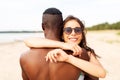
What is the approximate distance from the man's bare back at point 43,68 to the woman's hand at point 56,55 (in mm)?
54

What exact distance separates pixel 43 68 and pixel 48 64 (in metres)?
0.06

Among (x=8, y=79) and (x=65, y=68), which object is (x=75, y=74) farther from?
(x=8, y=79)

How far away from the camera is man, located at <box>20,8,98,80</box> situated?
407 cm

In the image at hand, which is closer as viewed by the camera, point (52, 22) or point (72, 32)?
point (52, 22)

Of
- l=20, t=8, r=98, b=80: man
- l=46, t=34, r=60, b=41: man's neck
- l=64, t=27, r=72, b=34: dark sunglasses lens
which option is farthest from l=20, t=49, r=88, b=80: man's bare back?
l=64, t=27, r=72, b=34: dark sunglasses lens

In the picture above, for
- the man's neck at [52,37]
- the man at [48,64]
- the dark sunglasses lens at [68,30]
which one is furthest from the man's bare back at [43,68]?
the dark sunglasses lens at [68,30]

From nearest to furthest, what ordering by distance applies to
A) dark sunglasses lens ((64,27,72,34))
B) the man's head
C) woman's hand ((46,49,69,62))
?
woman's hand ((46,49,69,62)) < the man's head < dark sunglasses lens ((64,27,72,34))

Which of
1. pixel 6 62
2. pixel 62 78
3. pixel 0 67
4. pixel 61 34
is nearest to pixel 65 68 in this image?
pixel 62 78

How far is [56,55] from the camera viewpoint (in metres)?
4.06

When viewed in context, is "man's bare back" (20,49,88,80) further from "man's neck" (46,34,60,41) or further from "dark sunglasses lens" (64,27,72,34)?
"dark sunglasses lens" (64,27,72,34)

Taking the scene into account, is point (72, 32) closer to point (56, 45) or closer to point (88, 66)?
point (56, 45)

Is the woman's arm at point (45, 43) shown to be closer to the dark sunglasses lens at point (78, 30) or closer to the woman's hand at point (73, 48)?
the woman's hand at point (73, 48)

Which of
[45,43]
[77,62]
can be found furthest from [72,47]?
[45,43]

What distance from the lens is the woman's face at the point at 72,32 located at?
441 cm
